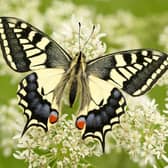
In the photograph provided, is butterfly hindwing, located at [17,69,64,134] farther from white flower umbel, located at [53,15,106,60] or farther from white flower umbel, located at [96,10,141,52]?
white flower umbel, located at [96,10,141,52]

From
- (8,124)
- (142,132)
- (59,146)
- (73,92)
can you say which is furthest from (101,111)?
(8,124)

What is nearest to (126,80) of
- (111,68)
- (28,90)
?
(111,68)

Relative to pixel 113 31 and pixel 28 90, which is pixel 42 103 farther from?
pixel 113 31

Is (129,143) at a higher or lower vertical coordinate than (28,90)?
lower

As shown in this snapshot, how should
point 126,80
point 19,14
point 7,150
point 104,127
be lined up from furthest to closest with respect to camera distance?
point 19,14, point 7,150, point 126,80, point 104,127

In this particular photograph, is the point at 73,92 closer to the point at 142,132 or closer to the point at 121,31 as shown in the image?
the point at 142,132

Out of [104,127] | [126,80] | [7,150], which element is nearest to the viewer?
[104,127]
